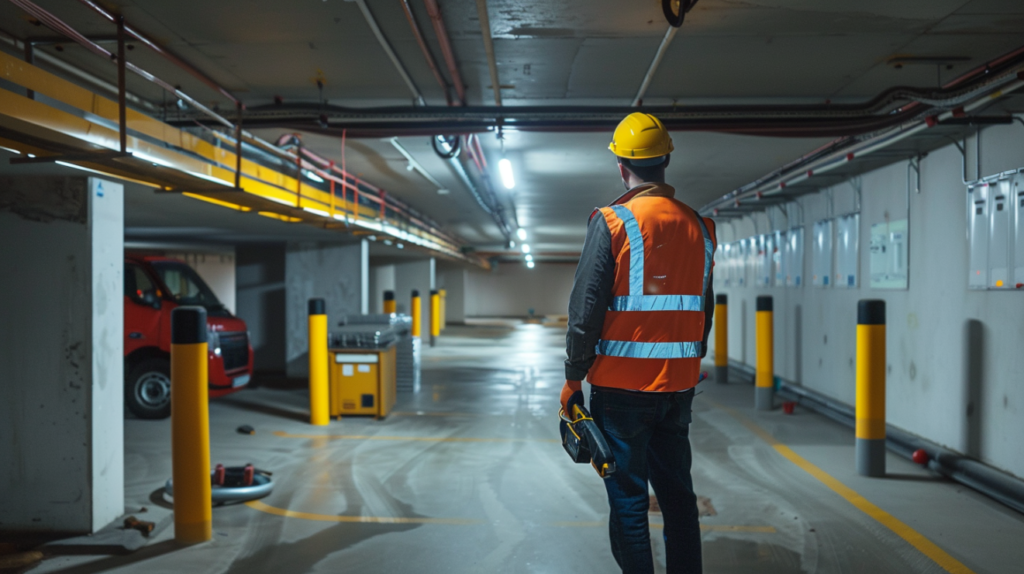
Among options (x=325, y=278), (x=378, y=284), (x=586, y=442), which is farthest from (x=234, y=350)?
(x=378, y=284)

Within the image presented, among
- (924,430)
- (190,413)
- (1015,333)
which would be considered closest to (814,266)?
(924,430)

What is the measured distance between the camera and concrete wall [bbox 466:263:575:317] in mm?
35500

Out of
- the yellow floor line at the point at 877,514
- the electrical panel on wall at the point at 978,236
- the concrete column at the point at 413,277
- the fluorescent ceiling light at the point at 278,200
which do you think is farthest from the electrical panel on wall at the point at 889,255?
the concrete column at the point at 413,277

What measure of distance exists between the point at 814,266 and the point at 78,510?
806 cm

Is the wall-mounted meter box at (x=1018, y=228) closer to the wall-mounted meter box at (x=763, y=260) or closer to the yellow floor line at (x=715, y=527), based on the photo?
the yellow floor line at (x=715, y=527)

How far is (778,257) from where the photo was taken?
33.2 feet

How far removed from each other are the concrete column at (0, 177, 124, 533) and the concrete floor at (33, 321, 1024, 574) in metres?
0.51

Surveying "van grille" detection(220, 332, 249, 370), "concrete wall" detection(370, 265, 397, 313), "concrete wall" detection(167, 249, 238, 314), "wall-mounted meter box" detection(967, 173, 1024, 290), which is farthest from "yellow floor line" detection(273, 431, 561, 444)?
"concrete wall" detection(370, 265, 397, 313)

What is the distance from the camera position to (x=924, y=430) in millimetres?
5812

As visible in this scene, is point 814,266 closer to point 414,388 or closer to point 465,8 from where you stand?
point 414,388

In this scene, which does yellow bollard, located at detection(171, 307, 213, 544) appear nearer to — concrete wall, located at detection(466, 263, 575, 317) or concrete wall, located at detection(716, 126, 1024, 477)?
concrete wall, located at detection(716, 126, 1024, 477)

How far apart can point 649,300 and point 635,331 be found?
4.6 inches

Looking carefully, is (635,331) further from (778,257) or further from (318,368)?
(778,257)

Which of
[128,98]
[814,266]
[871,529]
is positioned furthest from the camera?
[814,266]
